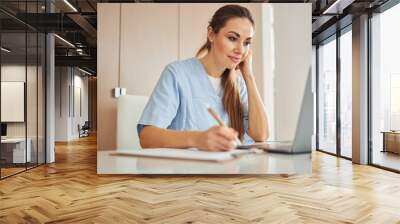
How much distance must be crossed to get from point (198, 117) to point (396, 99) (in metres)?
4.95

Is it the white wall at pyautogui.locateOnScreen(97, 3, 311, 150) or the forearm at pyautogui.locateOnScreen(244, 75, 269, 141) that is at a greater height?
the white wall at pyautogui.locateOnScreen(97, 3, 311, 150)

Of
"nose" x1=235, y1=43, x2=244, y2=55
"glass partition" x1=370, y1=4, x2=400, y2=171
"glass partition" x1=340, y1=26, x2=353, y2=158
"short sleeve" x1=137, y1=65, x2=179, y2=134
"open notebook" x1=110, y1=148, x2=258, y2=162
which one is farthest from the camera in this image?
"glass partition" x1=340, y1=26, x2=353, y2=158

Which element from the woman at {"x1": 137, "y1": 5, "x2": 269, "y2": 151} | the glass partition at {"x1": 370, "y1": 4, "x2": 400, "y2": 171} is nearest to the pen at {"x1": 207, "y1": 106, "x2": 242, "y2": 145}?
the woman at {"x1": 137, "y1": 5, "x2": 269, "y2": 151}

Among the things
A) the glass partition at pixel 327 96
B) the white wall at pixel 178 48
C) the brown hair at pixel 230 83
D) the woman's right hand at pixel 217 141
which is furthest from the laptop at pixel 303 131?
the glass partition at pixel 327 96

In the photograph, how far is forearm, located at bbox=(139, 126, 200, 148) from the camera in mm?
3252

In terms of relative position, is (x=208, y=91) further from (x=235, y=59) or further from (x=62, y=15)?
(x=62, y=15)

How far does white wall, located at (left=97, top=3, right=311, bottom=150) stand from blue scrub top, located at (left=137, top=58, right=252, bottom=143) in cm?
123

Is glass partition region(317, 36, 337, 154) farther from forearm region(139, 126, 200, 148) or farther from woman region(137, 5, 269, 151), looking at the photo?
forearm region(139, 126, 200, 148)

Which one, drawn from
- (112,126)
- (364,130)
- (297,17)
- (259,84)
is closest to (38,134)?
(112,126)

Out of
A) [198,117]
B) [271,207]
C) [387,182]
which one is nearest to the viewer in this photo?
[198,117]

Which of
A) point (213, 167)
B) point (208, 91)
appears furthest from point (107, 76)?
point (208, 91)

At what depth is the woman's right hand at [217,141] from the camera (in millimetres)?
2980

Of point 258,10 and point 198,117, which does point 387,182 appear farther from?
point 198,117

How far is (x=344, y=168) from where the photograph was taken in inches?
277
